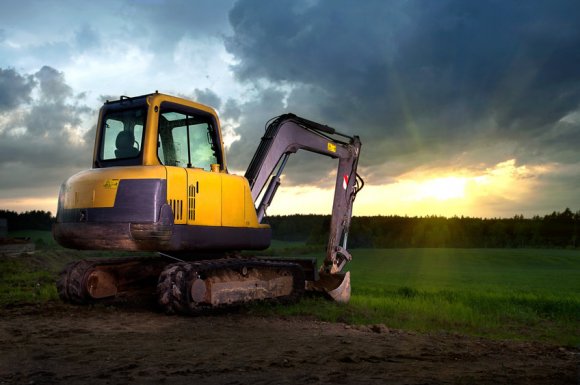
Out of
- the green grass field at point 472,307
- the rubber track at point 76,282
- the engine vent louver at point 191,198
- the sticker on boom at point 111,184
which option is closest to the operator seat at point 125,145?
the sticker on boom at point 111,184

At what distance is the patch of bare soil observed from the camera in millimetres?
6254

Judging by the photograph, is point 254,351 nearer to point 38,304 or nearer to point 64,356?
point 64,356

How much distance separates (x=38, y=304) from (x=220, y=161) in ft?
16.6

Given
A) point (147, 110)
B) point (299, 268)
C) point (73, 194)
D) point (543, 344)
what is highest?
point (147, 110)

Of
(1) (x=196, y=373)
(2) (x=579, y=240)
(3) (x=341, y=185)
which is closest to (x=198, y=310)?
(1) (x=196, y=373)

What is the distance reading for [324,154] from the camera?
1442 cm

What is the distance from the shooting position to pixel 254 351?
752 centimetres

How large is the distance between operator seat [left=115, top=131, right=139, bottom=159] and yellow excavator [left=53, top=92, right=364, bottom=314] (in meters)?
0.02

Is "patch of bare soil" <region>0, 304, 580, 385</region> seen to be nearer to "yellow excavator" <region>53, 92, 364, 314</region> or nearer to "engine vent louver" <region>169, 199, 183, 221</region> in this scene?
"yellow excavator" <region>53, 92, 364, 314</region>

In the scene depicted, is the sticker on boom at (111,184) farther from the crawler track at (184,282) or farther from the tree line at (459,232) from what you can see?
the tree line at (459,232)

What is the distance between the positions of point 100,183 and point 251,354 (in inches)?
176

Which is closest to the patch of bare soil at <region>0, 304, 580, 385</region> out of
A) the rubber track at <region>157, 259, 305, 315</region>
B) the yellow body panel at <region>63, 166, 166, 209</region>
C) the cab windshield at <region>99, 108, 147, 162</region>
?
the rubber track at <region>157, 259, 305, 315</region>

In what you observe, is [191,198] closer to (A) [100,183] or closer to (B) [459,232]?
(A) [100,183]

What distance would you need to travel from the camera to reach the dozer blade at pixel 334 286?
1326 centimetres
